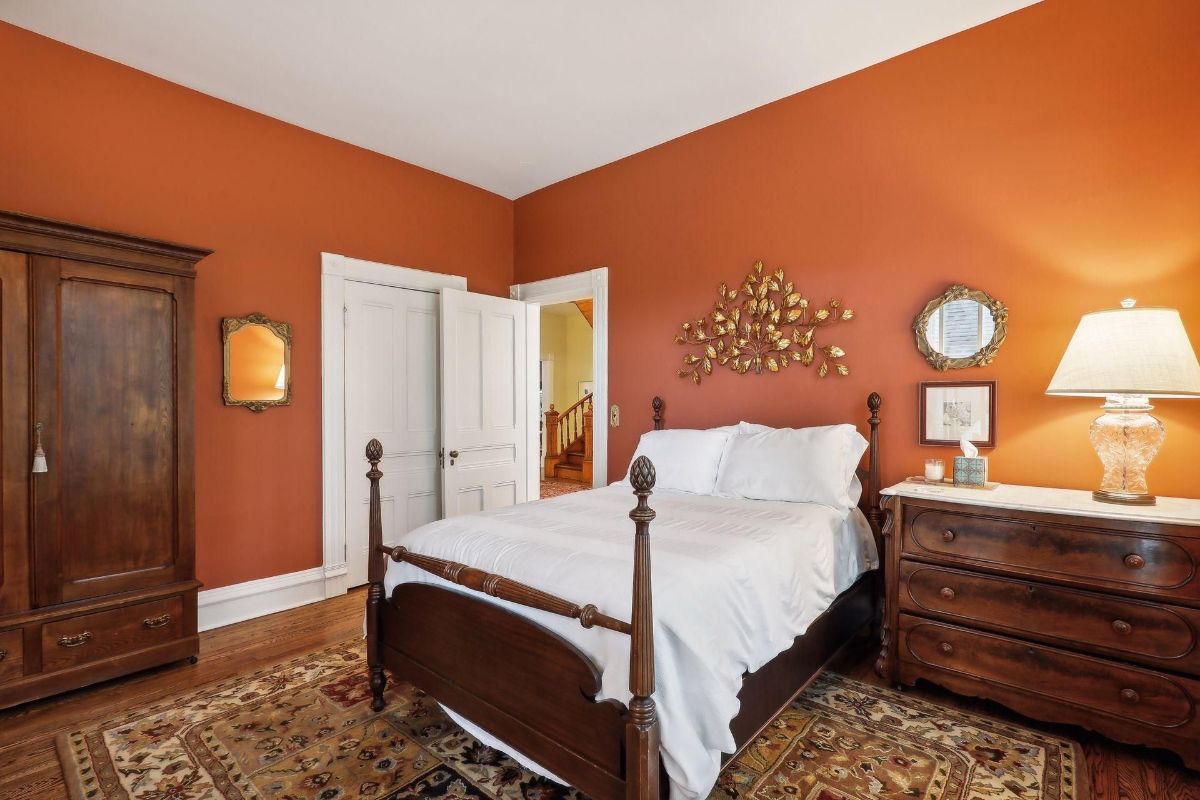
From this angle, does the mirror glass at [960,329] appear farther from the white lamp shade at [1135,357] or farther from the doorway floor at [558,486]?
the doorway floor at [558,486]

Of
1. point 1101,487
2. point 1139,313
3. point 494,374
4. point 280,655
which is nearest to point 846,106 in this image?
point 1139,313

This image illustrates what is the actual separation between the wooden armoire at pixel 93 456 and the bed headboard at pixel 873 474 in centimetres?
328

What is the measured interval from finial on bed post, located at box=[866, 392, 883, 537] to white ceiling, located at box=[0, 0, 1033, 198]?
1.74 metres

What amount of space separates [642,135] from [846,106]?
124 centimetres

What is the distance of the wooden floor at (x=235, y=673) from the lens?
185 centimetres

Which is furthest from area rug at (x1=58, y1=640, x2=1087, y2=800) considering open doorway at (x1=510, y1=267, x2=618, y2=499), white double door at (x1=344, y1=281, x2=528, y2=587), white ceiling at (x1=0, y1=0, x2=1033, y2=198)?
white ceiling at (x1=0, y1=0, x2=1033, y2=198)

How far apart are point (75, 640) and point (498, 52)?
3.21m

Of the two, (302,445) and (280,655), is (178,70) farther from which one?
(280,655)

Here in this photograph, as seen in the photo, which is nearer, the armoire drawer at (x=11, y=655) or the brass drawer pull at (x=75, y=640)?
the armoire drawer at (x=11, y=655)

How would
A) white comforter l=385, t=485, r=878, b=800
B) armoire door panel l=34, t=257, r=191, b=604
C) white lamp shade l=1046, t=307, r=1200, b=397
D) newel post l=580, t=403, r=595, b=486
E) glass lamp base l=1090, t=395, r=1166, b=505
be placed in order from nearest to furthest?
white comforter l=385, t=485, r=878, b=800 < white lamp shade l=1046, t=307, r=1200, b=397 < glass lamp base l=1090, t=395, r=1166, b=505 < armoire door panel l=34, t=257, r=191, b=604 < newel post l=580, t=403, r=595, b=486

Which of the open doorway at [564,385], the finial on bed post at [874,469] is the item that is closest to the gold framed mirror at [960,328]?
the finial on bed post at [874,469]

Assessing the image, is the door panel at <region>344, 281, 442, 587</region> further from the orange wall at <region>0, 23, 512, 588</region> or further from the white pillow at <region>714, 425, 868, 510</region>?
the white pillow at <region>714, 425, 868, 510</region>

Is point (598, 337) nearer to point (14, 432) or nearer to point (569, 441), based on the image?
point (14, 432)

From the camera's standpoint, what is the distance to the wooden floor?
1.85 meters
